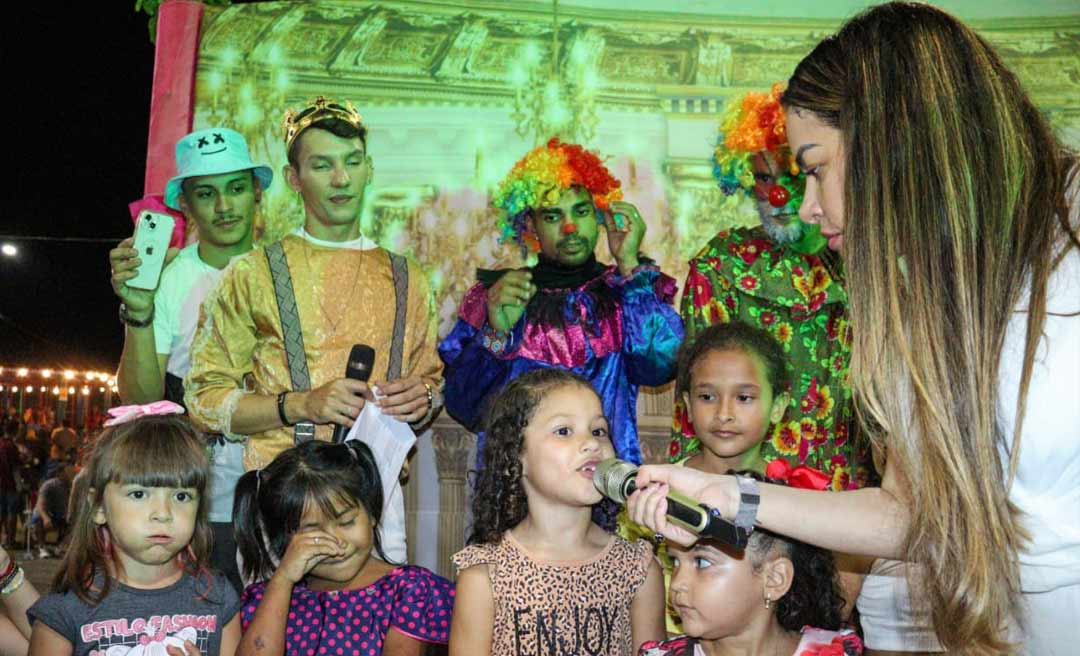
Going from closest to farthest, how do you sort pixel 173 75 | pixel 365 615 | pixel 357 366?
pixel 365 615 < pixel 357 366 < pixel 173 75

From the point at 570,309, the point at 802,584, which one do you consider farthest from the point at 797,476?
the point at 570,309

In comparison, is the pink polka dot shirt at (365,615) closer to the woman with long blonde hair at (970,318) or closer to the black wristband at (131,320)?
the black wristband at (131,320)

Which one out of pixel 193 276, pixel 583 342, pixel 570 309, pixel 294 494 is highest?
pixel 193 276

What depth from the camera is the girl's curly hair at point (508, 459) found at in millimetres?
3068

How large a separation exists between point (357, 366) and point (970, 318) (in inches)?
88.1

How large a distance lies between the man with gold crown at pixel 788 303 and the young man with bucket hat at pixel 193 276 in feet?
5.23

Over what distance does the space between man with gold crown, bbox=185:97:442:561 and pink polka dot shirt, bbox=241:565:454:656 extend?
0.45 meters

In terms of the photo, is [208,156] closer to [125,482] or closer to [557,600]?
[125,482]

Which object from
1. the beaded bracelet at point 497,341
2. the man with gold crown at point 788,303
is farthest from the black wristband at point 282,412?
the man with gold crown at point 788,303

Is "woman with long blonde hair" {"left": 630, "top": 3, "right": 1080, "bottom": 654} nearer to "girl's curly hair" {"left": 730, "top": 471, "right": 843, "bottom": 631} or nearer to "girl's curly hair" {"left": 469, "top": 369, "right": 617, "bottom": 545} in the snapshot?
"girl's curly hair" {"left": 730, "top": 471, "right": 843, "bottom": 631}

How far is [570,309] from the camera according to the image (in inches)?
163

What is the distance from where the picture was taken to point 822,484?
3006 mm

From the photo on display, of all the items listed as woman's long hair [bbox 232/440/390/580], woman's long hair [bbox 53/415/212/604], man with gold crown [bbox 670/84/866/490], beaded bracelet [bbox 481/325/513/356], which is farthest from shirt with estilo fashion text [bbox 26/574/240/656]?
man with gold crown [bbox 670/84/866/490]

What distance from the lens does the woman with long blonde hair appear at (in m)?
1.62
